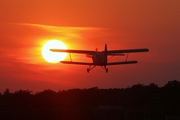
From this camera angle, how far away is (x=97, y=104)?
75.6m

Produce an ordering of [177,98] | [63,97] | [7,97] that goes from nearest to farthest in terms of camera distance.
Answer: [177,98] → [7,97] → [63,97]

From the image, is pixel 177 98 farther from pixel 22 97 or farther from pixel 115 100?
pixel 22 97

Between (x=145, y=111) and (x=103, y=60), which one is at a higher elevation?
(x=103, y=60)

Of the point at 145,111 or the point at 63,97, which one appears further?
the point at 63,97

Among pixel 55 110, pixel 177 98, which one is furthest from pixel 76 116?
pixel 177 98

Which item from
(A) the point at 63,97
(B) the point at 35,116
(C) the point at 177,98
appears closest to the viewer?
(B) the point at 35,116

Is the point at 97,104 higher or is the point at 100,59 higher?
the point at 100,59

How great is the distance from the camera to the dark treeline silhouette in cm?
6116

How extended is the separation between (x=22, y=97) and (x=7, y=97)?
207cm

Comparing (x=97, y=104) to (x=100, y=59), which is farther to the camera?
(x=97, y=104)

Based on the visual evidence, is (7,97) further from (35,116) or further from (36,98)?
(35,116)

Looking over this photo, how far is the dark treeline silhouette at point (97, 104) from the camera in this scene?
61156 millimetres

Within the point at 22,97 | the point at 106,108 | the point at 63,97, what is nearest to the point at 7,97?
the point at 22,97

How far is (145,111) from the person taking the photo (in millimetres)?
62031
